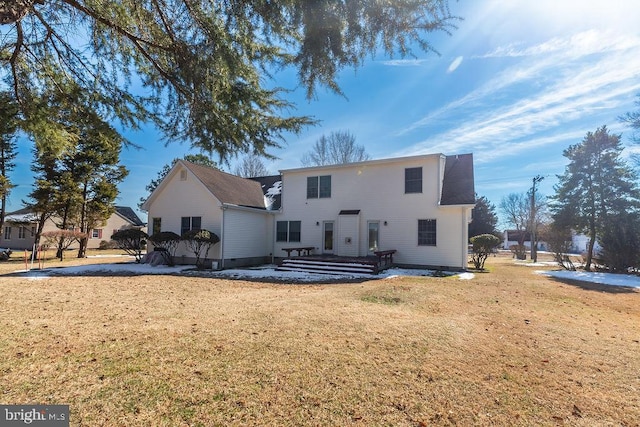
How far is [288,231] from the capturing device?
62.1 feet

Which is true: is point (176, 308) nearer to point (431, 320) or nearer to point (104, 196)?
point (431, 320)

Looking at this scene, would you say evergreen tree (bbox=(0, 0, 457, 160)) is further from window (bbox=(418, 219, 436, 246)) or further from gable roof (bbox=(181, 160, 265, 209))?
window (bbox=(418, 219, 436, 246))

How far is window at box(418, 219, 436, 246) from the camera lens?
15.8 metres

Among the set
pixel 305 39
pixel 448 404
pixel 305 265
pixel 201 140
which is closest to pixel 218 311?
pixel 201 140

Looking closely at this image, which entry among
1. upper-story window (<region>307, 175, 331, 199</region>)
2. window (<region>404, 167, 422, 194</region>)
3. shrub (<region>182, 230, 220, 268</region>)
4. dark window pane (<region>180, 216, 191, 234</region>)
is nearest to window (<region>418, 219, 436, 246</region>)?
window (<region>404, 167, 422, 194</region>)

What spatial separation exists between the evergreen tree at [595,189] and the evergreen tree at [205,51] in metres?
21.3

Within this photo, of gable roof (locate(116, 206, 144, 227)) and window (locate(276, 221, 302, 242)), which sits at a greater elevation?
gable roof (locate(116, 206, 144, 227))

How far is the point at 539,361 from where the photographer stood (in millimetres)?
4332

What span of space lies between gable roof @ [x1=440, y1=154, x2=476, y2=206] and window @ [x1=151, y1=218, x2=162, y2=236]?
15420mm

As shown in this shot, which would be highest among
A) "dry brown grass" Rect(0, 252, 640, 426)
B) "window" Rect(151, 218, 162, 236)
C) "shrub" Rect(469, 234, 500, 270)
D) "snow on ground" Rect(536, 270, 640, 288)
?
"window" Rect(151, 218, 162, 236)

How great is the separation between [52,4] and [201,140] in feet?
10.0

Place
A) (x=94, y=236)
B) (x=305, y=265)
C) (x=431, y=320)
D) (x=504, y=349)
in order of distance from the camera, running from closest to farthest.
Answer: (x=504, y=349), (x=431, y=320), (x=305, y=265), (x=94, y=236)

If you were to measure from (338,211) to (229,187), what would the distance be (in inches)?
255

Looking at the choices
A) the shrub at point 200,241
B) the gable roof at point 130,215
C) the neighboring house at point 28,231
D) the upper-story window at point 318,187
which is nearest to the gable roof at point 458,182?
the upper-story window at point 318,187
